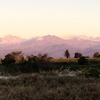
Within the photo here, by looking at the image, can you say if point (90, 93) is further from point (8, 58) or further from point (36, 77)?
point (8, 58)

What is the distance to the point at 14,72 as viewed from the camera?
2069 centimetres

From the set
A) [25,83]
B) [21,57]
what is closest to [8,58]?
[21,57]

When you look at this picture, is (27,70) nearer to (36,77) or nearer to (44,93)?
(36,77)

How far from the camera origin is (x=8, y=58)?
2981 centimetres

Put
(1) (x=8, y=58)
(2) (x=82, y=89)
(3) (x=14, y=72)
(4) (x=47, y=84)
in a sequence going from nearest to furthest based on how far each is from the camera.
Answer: (2) (x=82, y=89)
(4) (x=47, y=84)
(3) (x=14, y=72)
(1) (x=8, y=58)

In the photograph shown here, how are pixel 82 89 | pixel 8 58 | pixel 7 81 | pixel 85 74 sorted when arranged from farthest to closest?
1. pixel 8 58
2. pixel 85 74
3. pixel 7 81
4. pixel 82 89

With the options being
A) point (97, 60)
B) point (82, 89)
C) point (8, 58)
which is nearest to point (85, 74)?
point (82, 89)

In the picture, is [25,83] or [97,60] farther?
[97,60]

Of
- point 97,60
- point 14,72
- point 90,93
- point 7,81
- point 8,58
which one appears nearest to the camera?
point 90,93

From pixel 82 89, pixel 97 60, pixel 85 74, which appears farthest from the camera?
pixel 97 60

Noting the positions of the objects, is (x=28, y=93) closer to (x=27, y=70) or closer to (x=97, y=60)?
(x=27, y=70)

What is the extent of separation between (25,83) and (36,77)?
0.67m

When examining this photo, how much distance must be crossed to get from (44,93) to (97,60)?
32977mm

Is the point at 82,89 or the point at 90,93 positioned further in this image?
the point at 82,89
